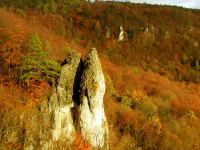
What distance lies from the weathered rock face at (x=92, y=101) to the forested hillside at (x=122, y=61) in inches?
63.2

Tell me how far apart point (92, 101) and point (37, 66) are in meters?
4.51

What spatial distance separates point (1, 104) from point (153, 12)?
162572mm

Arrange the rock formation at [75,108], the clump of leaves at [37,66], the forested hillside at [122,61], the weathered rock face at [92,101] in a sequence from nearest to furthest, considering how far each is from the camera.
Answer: the rock formation at [75,108]
the clump of leaves at [37,66]
the forested hillside at [122,61]
the weathered rock face at [92,101]

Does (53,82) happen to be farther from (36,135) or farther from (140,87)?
(140,87)

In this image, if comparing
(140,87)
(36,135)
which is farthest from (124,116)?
(140,87)

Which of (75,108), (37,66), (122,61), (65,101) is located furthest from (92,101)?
(122,61)

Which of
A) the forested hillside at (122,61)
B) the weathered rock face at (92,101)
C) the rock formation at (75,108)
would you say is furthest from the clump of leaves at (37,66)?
the weathered rock face at (92,101)

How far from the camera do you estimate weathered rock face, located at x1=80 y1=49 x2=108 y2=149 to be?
39.8 meters

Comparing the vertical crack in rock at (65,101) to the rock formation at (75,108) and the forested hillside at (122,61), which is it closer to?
the rock formation at (75,108)

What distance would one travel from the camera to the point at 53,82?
39312 mm

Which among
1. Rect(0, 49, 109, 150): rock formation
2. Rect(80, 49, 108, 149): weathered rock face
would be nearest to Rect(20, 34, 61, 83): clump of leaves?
Rect(0, 49, 109, 150): rock formation

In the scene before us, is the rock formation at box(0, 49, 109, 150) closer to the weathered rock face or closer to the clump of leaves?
the weathered rock face

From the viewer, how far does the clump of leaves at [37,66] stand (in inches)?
1516

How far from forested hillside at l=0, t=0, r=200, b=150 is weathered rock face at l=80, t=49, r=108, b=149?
1.61m
